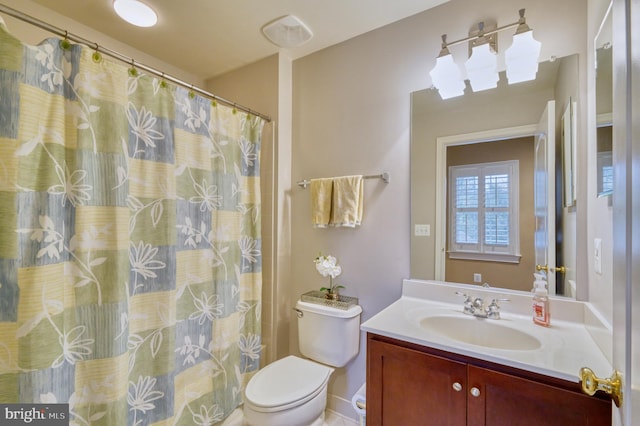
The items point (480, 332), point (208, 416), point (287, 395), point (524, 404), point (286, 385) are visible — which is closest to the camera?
point (524, 404)

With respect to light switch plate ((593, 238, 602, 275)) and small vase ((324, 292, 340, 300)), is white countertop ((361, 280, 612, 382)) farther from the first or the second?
small vase ((324, 292, 340, 300))

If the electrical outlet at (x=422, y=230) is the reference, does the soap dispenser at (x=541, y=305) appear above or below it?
below

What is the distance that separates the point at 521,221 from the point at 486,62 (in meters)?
0.80

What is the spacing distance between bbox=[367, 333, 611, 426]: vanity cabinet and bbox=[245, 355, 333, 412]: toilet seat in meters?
0.37

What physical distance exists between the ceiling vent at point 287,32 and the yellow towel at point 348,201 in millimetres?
942

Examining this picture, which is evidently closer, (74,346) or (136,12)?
(74,346)

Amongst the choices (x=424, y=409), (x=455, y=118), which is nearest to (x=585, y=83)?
(x=455, y=118)

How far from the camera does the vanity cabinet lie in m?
0.85

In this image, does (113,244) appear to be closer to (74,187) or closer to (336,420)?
(74,187)

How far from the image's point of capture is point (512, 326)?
1212mm

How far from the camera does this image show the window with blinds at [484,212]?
139 centimetres

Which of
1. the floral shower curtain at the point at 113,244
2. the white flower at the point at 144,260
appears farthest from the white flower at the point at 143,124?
the white flower at the point at 144,260

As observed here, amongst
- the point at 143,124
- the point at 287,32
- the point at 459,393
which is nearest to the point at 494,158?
the point at 459,393

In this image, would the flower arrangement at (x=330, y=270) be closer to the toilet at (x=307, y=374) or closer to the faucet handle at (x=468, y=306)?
the toilet at (x=307, y=374)
